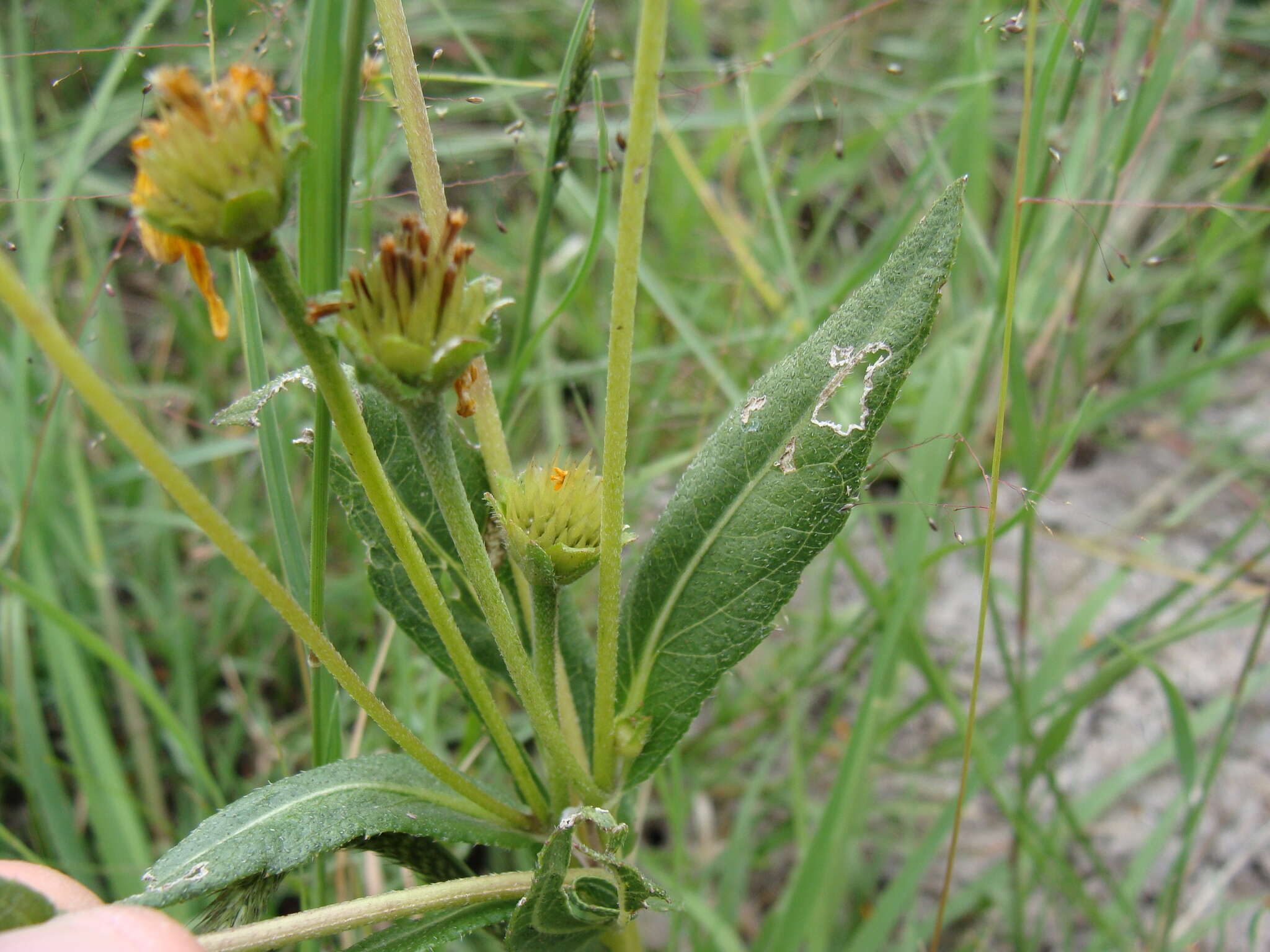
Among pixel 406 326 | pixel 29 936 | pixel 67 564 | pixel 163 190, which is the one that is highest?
pixel 163 190

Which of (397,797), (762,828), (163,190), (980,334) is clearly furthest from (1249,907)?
(163,190)

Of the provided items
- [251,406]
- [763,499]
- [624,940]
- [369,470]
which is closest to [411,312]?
[369,470]

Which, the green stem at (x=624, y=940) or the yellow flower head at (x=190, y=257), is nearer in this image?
the yellow flower head at (x=190, y=257)

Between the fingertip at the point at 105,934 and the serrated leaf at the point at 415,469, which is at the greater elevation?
the serrated leaf at the point at 415,469

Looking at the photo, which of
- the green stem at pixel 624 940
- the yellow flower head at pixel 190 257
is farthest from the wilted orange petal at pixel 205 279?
the green stem at pixel 624 940

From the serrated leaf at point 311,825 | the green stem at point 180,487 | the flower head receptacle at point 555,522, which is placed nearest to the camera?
the green stem at point 180,487

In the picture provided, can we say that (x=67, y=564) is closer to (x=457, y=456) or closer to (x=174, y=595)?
(x=174, y=595)

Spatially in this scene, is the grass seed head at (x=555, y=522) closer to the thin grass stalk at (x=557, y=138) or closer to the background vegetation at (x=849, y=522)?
the background vegetation at (x=849, y=522)
